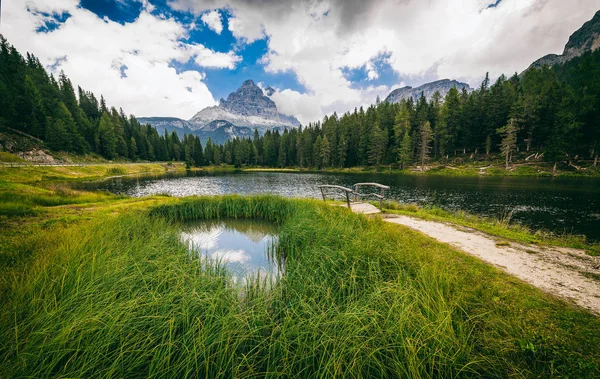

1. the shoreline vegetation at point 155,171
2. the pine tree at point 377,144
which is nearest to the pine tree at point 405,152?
the pine tree at point 377,144

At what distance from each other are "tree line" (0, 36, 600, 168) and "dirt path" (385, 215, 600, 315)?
52063mm

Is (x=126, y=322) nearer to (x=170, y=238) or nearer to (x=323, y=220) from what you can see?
(x=170, y=238)

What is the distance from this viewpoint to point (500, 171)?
43.9 m

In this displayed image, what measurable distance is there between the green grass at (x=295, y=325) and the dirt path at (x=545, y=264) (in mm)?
579

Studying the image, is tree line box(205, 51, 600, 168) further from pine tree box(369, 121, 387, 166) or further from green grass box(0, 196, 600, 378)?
green grass box(0, 196, 600, 378)

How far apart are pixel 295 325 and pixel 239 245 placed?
25.6 ft

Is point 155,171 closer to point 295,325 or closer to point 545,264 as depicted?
point 295,325

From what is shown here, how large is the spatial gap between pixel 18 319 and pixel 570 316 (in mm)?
8699

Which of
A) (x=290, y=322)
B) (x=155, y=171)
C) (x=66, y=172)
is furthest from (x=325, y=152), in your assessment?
(x=290, y=322)

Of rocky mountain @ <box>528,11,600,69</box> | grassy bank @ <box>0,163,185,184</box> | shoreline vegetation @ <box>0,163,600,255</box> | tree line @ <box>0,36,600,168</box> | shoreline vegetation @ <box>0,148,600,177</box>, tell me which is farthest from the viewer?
rocky mountain @ <box>528,11,600,69</box>

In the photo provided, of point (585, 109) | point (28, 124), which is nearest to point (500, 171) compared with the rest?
point (585, 109)

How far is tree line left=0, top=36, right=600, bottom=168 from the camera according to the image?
4191cm

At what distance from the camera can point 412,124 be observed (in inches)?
2643

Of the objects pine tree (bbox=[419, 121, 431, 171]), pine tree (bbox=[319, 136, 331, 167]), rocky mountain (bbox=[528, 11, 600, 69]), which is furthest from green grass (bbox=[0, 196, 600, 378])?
rocky mountain (bbox=[528, 11, 600, 69])
